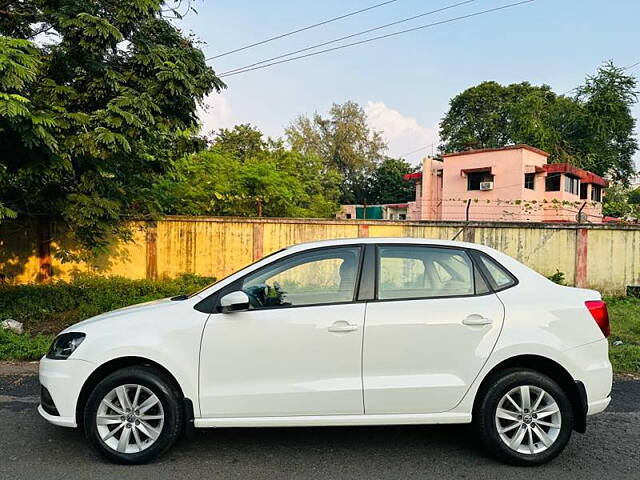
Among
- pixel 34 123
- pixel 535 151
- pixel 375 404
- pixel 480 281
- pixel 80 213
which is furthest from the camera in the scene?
pixel 535 151

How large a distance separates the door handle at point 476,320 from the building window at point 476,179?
1030 inches

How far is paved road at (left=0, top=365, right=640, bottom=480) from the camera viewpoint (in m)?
3.21

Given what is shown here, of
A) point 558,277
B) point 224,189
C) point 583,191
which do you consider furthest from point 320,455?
point 583,191

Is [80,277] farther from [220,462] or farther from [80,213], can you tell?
[220,462]

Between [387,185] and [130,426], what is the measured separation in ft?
147

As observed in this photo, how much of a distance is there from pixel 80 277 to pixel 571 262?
37.5ft

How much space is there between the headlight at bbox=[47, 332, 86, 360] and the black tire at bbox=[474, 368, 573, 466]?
293cm

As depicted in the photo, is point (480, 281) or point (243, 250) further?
point (243, 250)

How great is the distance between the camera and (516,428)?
3375mm

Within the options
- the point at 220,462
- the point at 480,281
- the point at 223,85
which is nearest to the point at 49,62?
the point at 223,85

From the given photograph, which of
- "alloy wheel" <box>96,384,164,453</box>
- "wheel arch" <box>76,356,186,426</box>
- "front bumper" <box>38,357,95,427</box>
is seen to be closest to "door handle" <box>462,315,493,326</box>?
"wheel arch" <box>76,356,186,426</box>

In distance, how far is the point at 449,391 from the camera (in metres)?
3.35

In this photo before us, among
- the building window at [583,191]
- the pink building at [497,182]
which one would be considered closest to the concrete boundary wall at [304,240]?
the pink building at [497,182]

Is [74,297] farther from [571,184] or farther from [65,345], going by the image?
[571,184]
